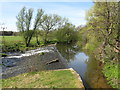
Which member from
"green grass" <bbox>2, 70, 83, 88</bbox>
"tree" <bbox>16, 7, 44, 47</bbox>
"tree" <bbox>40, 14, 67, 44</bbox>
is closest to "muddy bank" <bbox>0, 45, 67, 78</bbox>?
"green grass" <bbox>2, 70, 83, 88</bbox>

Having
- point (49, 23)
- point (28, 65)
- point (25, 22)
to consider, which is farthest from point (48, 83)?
point (49, 23)

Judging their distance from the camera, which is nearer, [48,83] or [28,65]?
[48,83]

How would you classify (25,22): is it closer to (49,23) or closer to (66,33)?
(49,23)

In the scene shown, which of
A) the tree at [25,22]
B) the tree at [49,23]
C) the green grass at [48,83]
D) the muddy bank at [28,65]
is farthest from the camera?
the tree at [49,23]

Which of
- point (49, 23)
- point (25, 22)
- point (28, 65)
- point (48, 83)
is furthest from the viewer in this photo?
point (49, 23)

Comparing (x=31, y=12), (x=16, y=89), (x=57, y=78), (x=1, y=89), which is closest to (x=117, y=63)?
(x=57, y=78)

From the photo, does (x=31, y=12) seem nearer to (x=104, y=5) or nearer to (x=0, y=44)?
(x=0, y=44)

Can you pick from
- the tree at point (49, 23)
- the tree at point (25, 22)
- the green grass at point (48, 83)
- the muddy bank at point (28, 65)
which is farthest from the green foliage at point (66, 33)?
the green grass at point (48, 83)

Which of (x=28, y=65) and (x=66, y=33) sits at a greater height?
(x=28, y=65)

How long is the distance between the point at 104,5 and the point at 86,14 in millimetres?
4702

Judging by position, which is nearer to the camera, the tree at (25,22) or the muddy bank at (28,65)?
the muddy bank at (28,65)

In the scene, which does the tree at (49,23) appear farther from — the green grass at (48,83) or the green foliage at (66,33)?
the green grass at (48,83)

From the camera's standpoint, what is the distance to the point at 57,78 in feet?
31.0

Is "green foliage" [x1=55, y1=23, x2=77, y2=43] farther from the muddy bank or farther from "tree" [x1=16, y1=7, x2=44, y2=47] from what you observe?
the muddy bank
